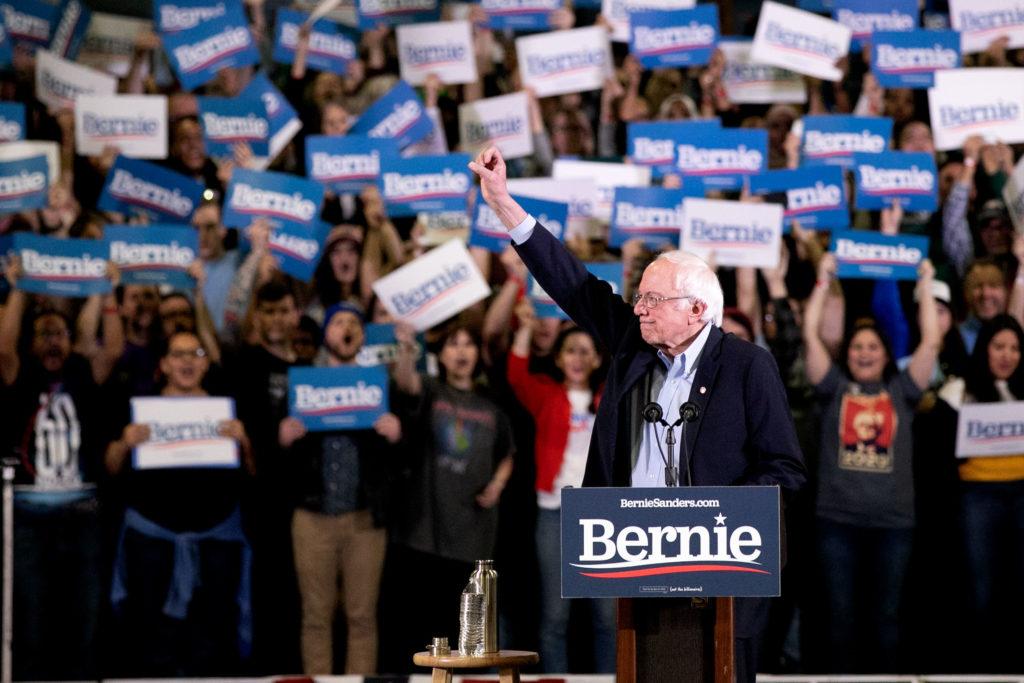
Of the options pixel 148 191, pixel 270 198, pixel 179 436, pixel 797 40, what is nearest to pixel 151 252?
pixel 148 191

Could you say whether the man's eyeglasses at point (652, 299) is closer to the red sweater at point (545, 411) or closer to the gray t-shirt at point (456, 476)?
the red sweater at point (545, 411)

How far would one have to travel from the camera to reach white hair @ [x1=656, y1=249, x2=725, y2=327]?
3061mm

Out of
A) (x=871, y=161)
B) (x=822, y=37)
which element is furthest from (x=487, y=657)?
(x=822, y=37)

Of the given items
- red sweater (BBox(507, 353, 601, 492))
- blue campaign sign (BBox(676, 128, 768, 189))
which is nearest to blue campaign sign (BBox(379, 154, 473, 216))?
red sweater (BBox(507, 353, 601, 492))

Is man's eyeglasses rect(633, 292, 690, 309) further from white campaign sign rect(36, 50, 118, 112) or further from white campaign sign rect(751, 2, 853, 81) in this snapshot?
white campaign sign rect(36, 50, 118, 112)

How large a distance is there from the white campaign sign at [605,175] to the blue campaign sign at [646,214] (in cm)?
20

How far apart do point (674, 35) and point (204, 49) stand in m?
2.23

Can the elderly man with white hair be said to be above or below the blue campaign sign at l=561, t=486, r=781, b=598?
above

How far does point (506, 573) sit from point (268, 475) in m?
1.11

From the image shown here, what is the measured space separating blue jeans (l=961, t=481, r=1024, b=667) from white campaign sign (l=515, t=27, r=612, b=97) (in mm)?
2663

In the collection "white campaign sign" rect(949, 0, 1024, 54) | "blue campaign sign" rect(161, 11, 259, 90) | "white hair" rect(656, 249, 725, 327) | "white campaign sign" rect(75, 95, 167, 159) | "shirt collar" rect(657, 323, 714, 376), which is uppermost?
"white campaign sign" rect(949, 0, 1024, 54)

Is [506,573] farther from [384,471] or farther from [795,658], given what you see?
[795,658]

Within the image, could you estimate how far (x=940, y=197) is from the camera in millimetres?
6391

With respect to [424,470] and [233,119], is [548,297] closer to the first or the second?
[424,470]
